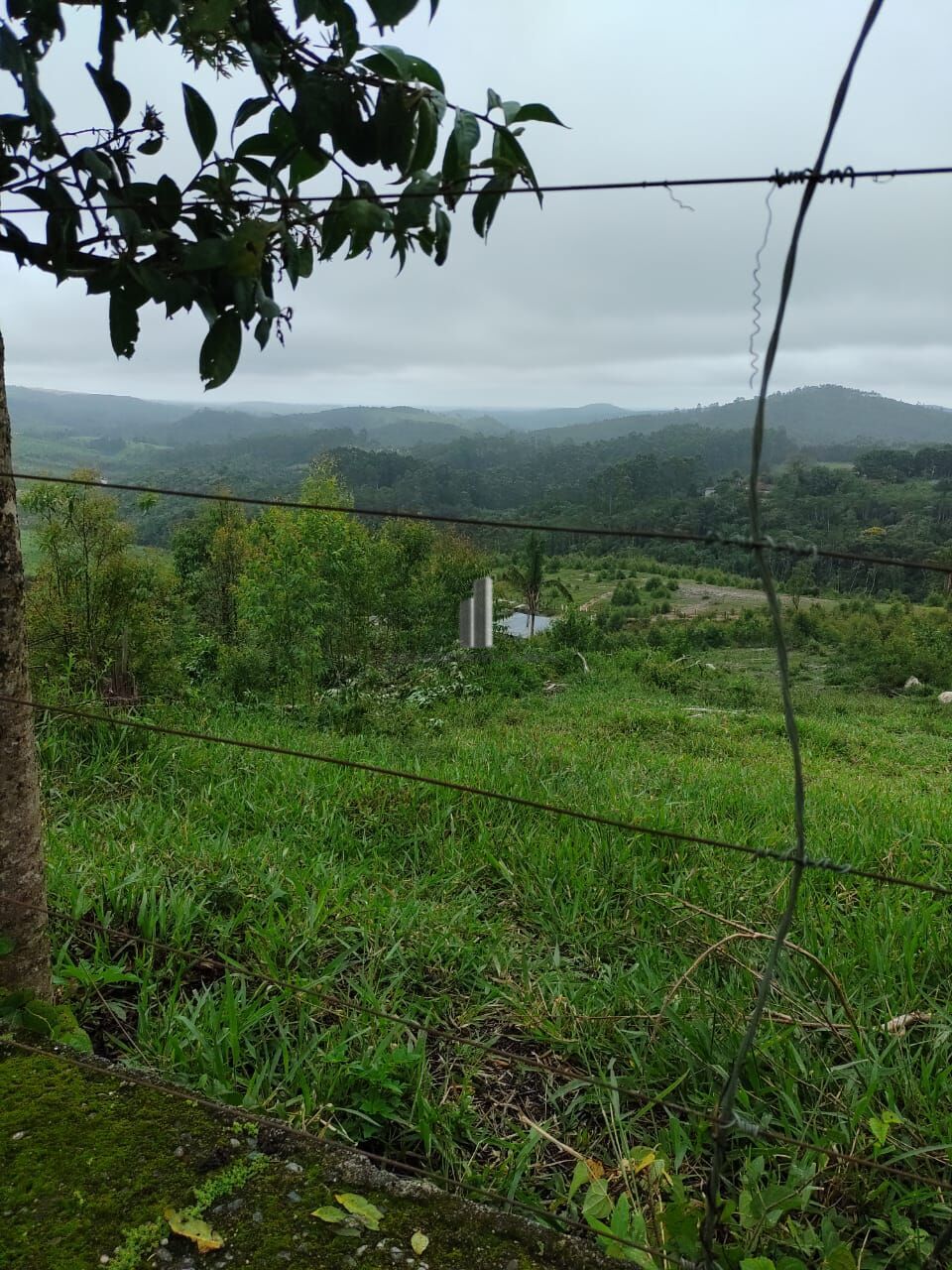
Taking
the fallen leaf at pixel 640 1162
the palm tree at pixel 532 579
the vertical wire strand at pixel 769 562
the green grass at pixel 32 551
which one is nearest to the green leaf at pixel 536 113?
the vertical wire strand at pixel 769 562

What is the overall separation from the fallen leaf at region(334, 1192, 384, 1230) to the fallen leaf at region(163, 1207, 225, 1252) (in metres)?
0.15

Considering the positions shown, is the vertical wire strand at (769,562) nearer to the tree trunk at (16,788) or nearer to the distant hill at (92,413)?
the tree trunk at (16,788)

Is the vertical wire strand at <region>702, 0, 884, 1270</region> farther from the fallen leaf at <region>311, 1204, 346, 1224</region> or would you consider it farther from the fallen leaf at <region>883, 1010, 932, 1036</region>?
the fallen leaf at <region>883, 1010, 932, 1036</region>

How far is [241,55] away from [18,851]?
142 centimetres

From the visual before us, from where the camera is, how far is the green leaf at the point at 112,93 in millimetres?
1036

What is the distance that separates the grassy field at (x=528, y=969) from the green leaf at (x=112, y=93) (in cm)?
140

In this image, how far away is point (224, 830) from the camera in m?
3.15

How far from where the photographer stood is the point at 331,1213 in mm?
1044

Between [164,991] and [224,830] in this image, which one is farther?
[224,830]

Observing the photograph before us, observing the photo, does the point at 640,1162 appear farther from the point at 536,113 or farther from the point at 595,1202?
the point at 536,113

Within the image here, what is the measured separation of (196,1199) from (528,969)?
1.36 m

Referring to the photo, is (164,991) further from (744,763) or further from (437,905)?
(744,763)

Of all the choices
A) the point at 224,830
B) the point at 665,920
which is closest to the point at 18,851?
the point at 224,830

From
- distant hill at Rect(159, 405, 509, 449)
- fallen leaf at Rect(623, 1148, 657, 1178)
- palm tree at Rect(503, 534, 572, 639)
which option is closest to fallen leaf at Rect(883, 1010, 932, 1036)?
Answer: fallen leaf at Rect(623, 1148, 657, 1178)
